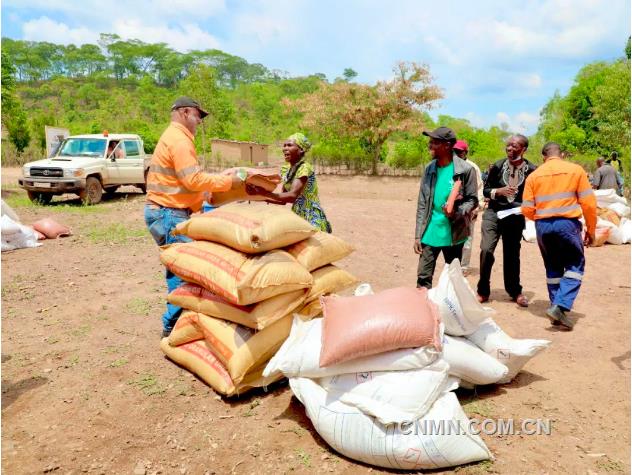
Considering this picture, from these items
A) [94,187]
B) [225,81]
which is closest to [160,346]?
[94,187]

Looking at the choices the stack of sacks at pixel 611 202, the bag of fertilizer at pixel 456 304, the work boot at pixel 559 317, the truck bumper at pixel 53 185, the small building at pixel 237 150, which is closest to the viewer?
the bag of fertilizer at pixel 456 304

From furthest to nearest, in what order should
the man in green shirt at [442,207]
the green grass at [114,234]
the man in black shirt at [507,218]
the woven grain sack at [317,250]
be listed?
the green grass at [114,234] < the man in black shirt at [507,218] < the man in green shirt at [442,207] < the woven grain sack at [317,250]

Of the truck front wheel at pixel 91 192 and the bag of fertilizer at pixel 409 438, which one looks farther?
the truck front wheel at pixel 91 192

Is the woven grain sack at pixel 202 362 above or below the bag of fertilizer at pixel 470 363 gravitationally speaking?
below

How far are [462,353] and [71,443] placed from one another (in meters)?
2.25

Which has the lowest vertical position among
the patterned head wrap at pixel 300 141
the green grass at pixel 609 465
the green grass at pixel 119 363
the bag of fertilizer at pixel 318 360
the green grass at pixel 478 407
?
the green grass at pixel 609 465

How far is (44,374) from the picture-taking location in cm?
332

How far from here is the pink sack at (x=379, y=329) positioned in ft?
7.87

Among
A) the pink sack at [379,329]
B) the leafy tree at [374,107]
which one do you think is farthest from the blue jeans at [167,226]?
the leafy tree at [374,107]

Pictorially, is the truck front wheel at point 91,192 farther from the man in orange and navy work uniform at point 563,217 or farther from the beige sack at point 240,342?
the man in orange and navy work uniform at point 563,217

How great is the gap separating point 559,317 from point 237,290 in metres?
3.05

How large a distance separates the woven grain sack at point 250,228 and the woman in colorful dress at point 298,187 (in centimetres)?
47

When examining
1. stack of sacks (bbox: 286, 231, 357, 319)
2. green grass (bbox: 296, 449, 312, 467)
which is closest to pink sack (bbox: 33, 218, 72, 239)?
stack of sacks (bbox: 286, 231, 357, 319)

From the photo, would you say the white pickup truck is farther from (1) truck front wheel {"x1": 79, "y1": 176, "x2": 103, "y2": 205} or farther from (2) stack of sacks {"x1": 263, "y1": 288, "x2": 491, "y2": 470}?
(2) stack of sacks {"x1": 263, "y1": 288, "x2": 491, "y2": 470}
